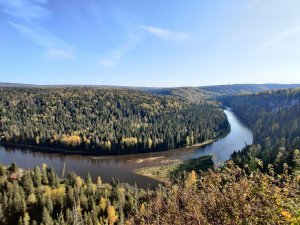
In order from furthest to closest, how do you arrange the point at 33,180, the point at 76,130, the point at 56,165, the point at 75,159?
the point at 76,130 → the point at 75,159 → the point at 56,165 → the point at 33,180

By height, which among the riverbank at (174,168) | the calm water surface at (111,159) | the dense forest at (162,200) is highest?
the dense forest at (162,200)

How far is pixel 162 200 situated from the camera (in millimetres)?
13000

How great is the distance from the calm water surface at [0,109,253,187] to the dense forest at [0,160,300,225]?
2437 cm

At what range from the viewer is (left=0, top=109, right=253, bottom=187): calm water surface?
10743 centimetres

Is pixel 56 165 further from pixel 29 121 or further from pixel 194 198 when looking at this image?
pixel 194 198

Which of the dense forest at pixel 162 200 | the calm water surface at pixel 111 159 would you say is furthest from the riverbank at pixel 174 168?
the dense forest at pixel 162 200

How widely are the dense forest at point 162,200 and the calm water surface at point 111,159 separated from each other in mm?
24368

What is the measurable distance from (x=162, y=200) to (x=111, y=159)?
121 m

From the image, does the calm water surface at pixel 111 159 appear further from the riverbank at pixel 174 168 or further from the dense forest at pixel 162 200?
the dense forest at pixel 162 200

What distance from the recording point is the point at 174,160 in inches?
4801

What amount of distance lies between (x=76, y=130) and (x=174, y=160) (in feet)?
258

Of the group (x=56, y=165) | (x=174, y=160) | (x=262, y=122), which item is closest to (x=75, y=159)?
(x=56, y=165)

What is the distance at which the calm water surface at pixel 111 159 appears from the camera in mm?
107425

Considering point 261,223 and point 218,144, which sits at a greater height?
point 261,223
